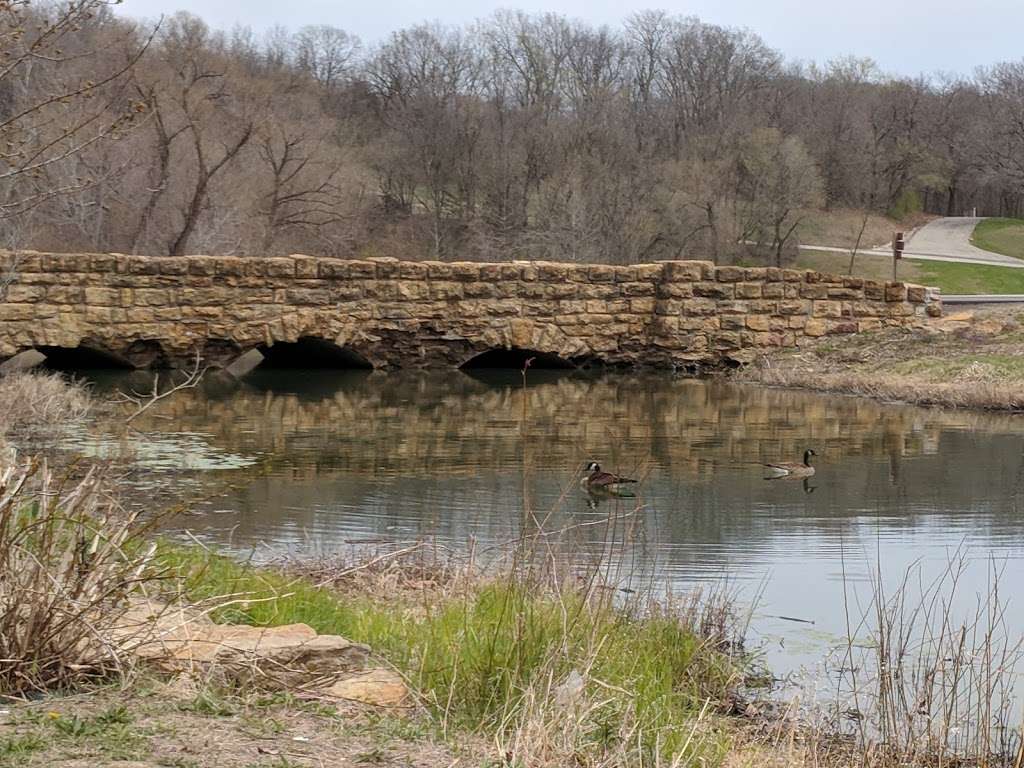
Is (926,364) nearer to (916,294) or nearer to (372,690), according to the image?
(916,294)

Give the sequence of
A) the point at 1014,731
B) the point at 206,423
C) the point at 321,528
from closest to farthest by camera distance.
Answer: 1. the point at 1014,731
2. the point at 321,528
3. the point at 206,423

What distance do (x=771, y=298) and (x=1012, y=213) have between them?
49088 millimetres

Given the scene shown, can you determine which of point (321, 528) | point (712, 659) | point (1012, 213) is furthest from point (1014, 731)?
point (1012, 213)

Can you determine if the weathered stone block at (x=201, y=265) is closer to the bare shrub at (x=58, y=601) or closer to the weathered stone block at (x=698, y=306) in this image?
the weathered stone block at (x=698, y=306)

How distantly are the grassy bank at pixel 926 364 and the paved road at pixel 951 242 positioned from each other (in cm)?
3024

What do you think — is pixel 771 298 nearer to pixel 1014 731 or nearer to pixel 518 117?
pixel 1014 731

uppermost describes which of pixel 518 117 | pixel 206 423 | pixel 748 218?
pixel 518 117

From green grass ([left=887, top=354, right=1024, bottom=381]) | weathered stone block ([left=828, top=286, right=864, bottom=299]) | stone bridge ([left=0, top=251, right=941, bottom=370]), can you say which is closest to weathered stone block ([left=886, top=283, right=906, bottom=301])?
stone bridge ([left=0, top=251, right=941, bottom=370])

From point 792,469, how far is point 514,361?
1501 centimetres

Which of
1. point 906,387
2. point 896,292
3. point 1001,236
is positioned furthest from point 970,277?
point 906,387

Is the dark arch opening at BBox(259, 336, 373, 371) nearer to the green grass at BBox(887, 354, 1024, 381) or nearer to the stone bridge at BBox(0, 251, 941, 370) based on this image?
the stone bridge at BBox(0, 251, 941, 370)

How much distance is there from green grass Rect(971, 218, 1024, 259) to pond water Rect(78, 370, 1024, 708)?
39.4 m

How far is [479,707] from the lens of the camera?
215 inches

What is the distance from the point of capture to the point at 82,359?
26.1 metres
